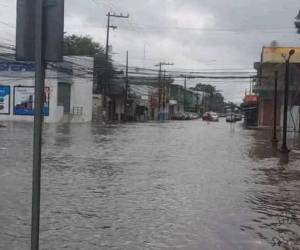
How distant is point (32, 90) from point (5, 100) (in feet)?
9.83

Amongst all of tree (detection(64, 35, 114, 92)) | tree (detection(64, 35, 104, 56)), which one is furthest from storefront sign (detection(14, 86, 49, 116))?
tree (detection(64, 35, 104, 56))

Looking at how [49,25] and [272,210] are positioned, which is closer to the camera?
[49,25]

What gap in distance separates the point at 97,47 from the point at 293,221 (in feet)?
288

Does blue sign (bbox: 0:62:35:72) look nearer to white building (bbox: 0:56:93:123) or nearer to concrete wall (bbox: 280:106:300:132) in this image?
white building (bbox: 0:56:93:123)

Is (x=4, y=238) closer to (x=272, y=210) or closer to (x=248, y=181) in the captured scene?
(x=272, y=210)

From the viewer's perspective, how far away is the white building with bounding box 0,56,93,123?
5894 cm

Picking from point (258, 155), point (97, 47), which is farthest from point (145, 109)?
point (258, 155)

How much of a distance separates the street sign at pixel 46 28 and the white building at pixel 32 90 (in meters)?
51.7

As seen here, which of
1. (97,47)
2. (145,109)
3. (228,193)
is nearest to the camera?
(228,193)

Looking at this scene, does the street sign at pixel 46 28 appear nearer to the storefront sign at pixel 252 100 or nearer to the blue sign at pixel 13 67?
the blue sign at pixel 13 67

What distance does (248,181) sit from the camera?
15.4 m

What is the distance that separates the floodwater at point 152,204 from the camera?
27.8 feet

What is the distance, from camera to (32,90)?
58.5 metres

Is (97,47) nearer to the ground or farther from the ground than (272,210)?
farther from the ground
